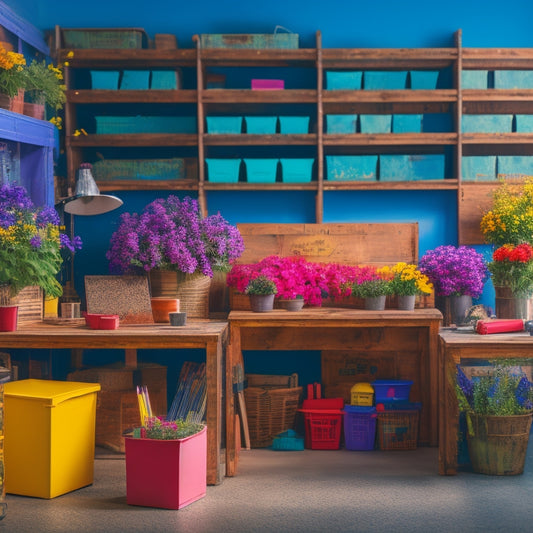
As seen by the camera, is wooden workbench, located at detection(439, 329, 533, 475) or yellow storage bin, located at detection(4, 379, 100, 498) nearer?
yellow storage bin, located at detection(4, 379, 100, 498)

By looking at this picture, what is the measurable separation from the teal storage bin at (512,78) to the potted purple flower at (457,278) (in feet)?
3.95

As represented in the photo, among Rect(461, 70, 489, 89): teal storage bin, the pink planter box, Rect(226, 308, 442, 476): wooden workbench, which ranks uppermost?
Rect(461, 70, 489, 89): teal storage bin

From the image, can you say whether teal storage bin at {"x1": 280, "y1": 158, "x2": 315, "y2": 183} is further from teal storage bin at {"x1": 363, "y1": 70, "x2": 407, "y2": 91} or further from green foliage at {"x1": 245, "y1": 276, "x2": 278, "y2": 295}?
green foliage at {"x1": 245, "y1": 276, "x2": 278, "y2": 295}

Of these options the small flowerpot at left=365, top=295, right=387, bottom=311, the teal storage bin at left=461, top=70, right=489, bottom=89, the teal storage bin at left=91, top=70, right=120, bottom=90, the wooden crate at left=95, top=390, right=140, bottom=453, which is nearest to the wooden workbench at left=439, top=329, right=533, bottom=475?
the small flowerpot at left=365, top=295, right=387, bottom=311

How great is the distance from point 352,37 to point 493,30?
96 centimetres

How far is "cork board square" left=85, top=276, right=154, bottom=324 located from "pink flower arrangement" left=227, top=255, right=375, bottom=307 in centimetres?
57

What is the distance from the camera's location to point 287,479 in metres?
4.48

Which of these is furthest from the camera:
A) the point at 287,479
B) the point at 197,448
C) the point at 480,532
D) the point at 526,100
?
the point at 526,100

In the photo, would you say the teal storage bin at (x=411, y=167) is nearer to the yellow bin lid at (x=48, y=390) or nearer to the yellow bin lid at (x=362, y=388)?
the yellow bin lid at (x=362, y=388)

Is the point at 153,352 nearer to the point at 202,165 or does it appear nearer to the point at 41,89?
the point at 202,165

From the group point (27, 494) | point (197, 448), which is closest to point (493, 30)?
point (197, 448)

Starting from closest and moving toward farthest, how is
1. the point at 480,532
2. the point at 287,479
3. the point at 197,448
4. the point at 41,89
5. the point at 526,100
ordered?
1. the point at 480,532
2. the point at 197,448
3. the point at 287,479
4. the point at 41,89
5. the point at 526,100

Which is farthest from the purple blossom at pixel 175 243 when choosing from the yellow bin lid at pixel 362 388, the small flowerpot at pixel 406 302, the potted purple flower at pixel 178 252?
the yellow bin lid at pixel 362 388

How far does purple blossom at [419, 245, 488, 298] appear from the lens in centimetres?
520
